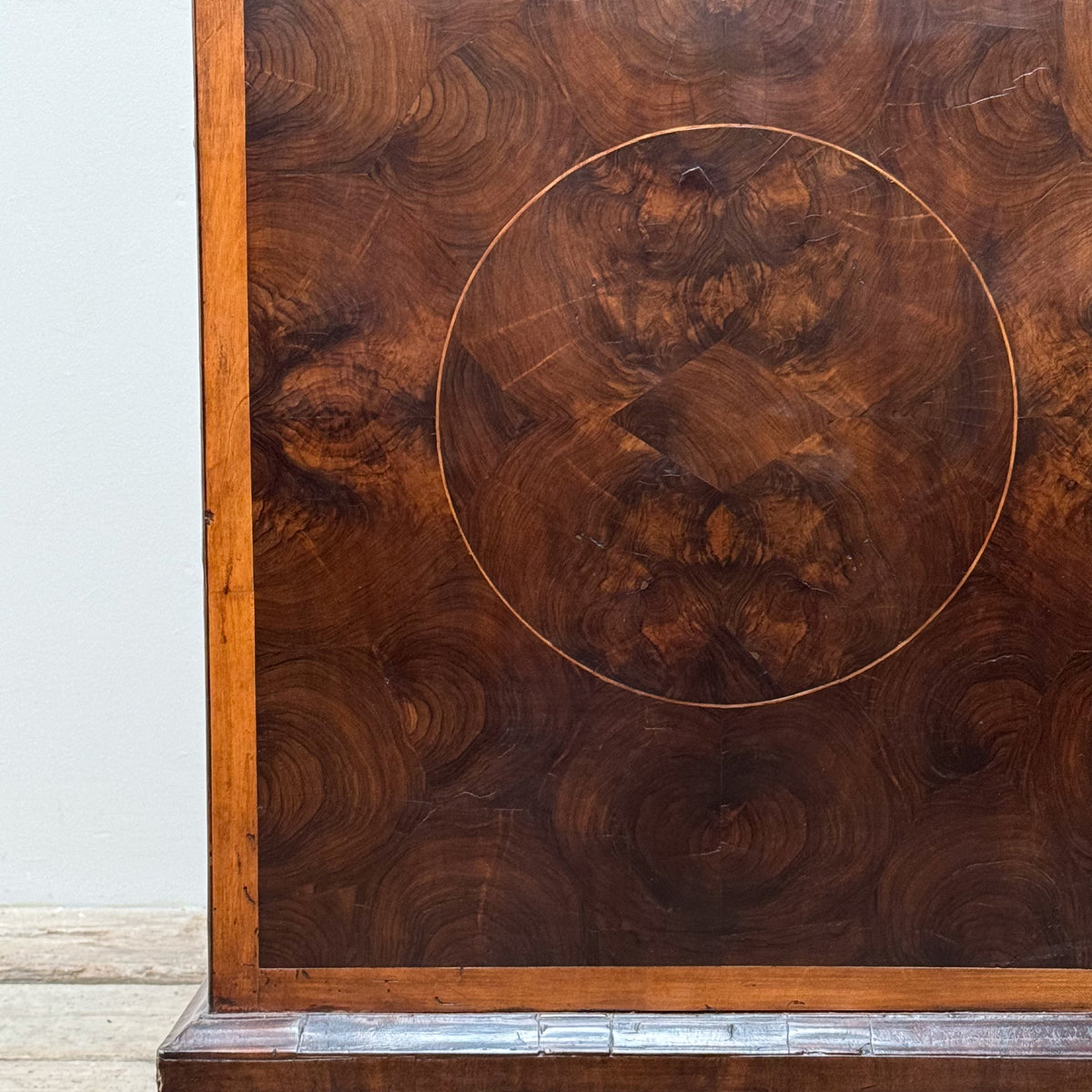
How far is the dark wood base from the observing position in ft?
3.18

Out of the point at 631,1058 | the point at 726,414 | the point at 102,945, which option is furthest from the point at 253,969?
the point at 726,414

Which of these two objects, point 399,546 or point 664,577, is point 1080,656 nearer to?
point 664,577

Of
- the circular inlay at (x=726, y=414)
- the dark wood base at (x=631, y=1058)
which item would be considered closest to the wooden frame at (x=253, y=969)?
the dark wood base at (x=631, y=1058)

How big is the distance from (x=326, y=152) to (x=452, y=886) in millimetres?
669

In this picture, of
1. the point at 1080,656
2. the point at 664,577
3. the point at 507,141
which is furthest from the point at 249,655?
the point at 1080,656

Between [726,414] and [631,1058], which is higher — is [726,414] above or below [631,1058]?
above

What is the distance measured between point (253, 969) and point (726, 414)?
0.66 metres

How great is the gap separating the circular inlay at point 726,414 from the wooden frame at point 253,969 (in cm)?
20

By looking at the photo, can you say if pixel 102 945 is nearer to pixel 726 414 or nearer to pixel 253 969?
pixel 253 969

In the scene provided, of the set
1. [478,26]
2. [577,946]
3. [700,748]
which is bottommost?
[577,946]

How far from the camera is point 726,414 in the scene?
0.97 meters

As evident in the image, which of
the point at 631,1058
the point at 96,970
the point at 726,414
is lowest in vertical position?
the point at 96,970

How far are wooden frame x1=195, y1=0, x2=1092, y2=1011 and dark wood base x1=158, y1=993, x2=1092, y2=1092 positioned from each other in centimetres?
2

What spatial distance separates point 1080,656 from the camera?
986 millimetres
